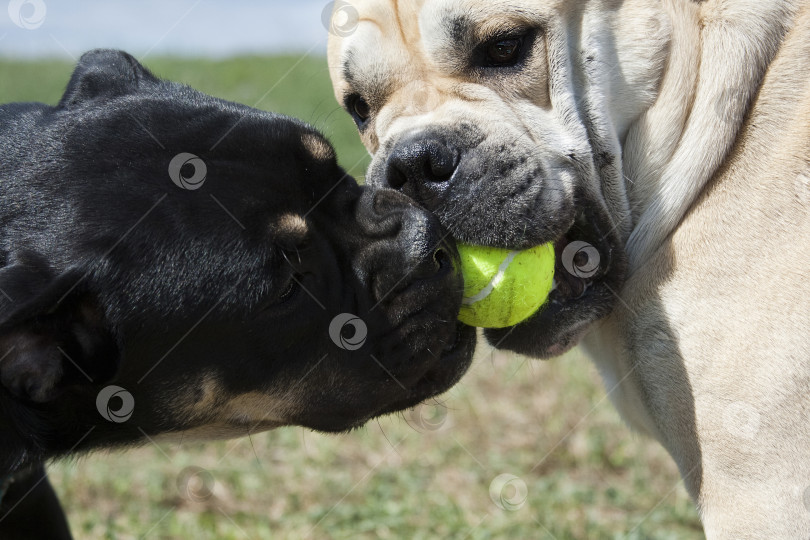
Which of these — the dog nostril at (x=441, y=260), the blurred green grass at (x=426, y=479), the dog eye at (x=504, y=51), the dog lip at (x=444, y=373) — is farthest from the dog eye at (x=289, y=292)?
the dog eye at (x=504, y=51)

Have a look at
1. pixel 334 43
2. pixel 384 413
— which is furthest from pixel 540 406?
pixel 334 43

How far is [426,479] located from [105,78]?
2.38m

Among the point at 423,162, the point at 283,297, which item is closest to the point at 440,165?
the point at 423,162

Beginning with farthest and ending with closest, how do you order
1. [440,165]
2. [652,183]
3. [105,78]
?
[105,78]
[652,183]
[440,165]

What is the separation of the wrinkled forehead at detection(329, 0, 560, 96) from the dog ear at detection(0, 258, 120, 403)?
140cm

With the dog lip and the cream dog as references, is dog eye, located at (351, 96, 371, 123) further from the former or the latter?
the dog lip

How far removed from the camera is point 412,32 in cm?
321

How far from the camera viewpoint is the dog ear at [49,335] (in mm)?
2404

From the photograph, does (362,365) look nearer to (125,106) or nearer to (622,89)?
(125,106)

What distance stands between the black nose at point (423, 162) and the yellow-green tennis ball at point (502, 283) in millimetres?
246

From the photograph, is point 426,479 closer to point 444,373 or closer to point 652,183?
point 444,373

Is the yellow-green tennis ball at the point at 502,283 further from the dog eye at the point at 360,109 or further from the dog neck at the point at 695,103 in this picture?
the dog eye at the point at 360,109

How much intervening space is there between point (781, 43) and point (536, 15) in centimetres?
84

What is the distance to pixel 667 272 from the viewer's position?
288 cm
